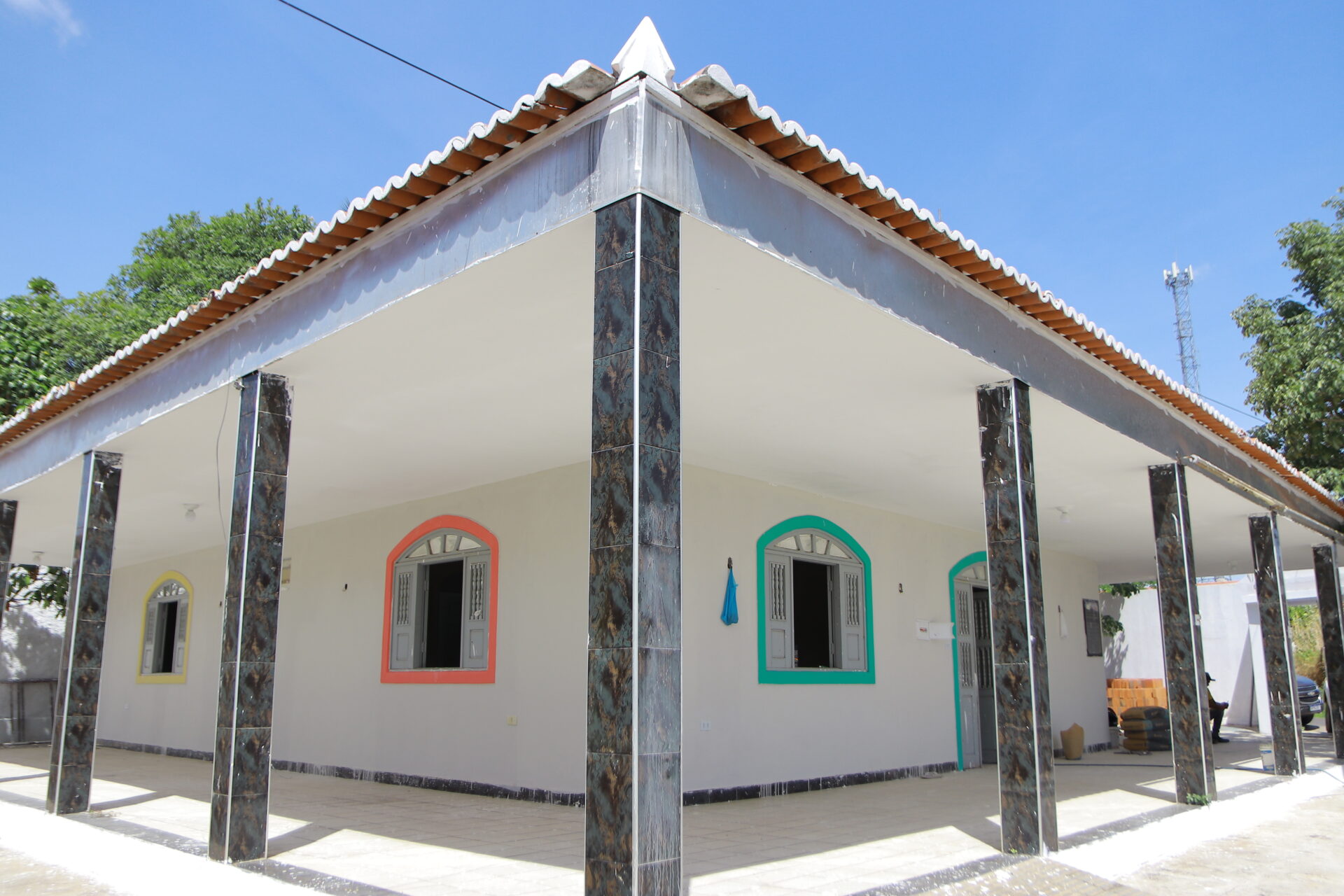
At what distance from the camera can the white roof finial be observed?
3.84 metres

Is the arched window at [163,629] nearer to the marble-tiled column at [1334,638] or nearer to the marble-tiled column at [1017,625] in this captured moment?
the marble-tiled column at [1017,625]

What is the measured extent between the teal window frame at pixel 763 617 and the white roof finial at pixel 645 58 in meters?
6.12

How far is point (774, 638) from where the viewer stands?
374 inches

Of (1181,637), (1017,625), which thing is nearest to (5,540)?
(1017,625)

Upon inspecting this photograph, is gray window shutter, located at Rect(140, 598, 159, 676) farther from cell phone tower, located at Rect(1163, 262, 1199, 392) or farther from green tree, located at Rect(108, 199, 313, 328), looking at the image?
cell phone tower, located at Rect(1163, 262, 1199, 392)

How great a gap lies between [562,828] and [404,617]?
3997mm

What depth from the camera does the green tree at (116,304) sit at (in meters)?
13.3

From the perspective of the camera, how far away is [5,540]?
970 centimetres

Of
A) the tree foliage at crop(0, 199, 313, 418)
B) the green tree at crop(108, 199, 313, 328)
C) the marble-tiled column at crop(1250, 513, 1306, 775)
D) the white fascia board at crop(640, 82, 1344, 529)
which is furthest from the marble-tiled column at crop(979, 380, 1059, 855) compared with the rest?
the green tree at crop(108, 199, 313, 328)

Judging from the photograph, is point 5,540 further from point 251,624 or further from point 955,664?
point 955,664

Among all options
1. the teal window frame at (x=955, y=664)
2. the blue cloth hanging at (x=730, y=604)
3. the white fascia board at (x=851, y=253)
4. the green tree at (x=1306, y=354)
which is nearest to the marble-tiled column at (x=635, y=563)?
the white fascia board at (x=851, y=253)

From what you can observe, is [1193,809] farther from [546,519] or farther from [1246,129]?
[1246,129]

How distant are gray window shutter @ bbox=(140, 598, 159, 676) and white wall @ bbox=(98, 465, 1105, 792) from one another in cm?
170

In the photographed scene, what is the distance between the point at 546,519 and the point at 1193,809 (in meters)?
5.98
